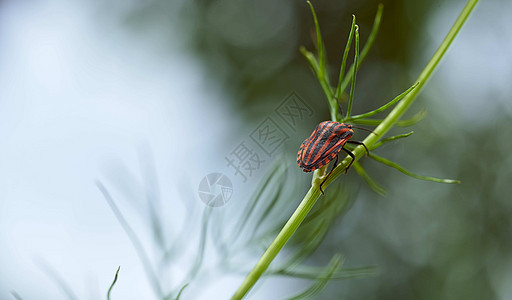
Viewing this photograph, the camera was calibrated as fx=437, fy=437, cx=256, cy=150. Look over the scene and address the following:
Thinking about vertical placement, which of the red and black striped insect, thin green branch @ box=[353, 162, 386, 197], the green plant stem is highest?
the red and black striped insect

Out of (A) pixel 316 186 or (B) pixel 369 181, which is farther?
(B) pixel 369 181

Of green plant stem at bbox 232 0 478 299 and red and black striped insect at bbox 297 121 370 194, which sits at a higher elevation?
red and black striped insect at bbox 297 121 370 194

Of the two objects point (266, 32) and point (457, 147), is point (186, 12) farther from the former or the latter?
point (457, 147)

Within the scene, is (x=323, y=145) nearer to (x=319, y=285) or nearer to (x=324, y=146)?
(x=324, y=146)

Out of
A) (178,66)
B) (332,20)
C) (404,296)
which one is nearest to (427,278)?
(404,296)

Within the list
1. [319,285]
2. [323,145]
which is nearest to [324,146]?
[323,145]

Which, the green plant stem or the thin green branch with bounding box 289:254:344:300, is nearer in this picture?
the green plant stem

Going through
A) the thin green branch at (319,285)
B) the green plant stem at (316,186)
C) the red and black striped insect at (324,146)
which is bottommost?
the thin green branch at (319,285)
